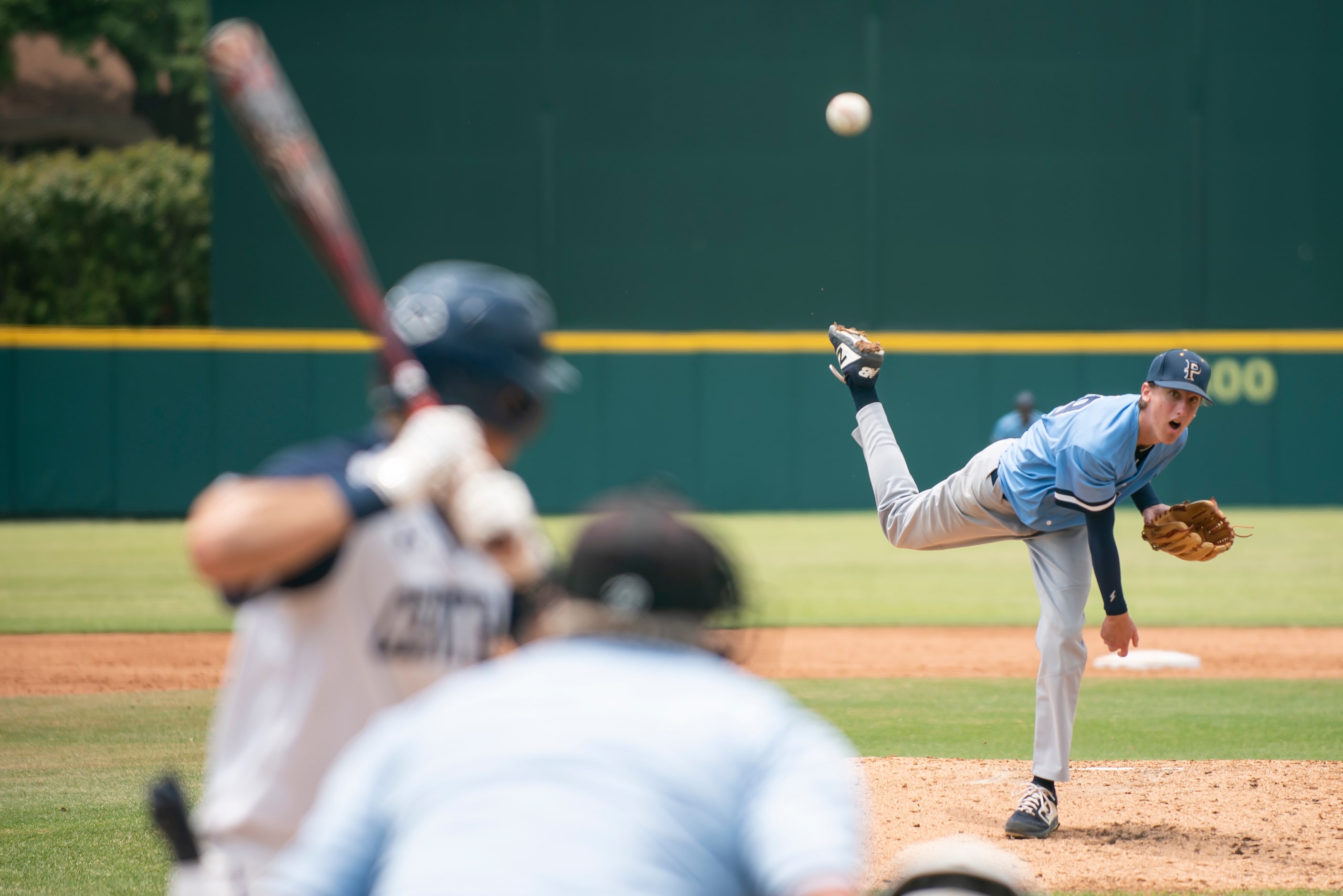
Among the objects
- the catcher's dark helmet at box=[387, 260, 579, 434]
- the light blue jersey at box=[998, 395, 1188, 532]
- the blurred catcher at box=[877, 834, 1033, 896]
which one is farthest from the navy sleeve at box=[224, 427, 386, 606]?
the light blue jersey at box=[998, 395, 1188, 532]

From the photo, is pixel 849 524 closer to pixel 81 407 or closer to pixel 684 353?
pixel 684 353

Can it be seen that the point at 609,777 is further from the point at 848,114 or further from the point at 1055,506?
the point at 848,114

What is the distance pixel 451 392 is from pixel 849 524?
1644cm

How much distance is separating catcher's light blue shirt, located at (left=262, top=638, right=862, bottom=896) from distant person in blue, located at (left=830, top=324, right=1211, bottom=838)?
3299 mm

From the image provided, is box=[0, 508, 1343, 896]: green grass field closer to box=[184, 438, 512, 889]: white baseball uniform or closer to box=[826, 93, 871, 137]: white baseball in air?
box=[184, 438, 512, 889]: white baseball uniform

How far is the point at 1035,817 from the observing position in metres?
4.83

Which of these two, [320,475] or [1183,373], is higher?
[320,475]

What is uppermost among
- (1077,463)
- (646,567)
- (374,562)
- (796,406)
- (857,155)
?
(857,155)

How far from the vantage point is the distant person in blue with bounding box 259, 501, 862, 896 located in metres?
1.49

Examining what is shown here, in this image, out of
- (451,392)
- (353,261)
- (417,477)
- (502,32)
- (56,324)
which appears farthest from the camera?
(56,324)

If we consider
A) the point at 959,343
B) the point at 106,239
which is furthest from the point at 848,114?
the point at 106,239

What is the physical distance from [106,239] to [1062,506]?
94.7ft

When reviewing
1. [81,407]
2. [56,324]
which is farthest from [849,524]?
[56,324]

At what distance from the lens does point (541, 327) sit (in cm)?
225
